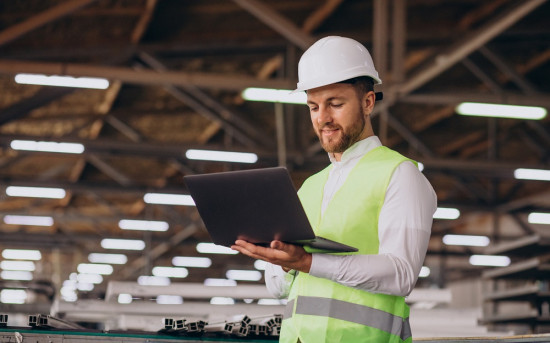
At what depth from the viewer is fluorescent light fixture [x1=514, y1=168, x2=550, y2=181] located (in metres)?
15.7

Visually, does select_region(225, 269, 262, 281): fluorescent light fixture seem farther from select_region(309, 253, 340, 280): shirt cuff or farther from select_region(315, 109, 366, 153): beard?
select_region(309, 253, 340, 280): shirt cuff

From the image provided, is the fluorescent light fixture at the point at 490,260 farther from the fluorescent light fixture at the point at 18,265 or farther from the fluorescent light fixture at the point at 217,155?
the fluorescent light fixture at the point at 18,265

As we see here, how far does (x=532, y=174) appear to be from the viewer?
15844 mm

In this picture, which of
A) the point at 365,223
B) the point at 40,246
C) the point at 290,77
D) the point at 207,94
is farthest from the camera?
the point at 40,246

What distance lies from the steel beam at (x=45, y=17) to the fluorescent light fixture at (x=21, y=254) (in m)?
21.0

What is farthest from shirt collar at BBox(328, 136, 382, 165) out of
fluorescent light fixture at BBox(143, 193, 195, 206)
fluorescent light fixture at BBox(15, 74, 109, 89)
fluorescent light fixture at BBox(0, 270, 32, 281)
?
fluorescent light fixture at BBox(0, 270, 32, 281)

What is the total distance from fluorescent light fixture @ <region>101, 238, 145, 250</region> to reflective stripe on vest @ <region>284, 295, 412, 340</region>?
22.8 meters

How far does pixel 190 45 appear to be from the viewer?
13508 mm

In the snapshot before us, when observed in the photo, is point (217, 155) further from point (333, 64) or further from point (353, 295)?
point (353, 295)

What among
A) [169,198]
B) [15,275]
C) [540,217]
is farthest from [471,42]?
[15,275]

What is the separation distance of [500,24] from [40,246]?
1994cm

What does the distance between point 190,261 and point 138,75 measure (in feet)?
66.9

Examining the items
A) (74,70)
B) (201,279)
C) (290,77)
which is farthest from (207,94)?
(201,279)

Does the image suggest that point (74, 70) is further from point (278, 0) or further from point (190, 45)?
point (278, 0)
